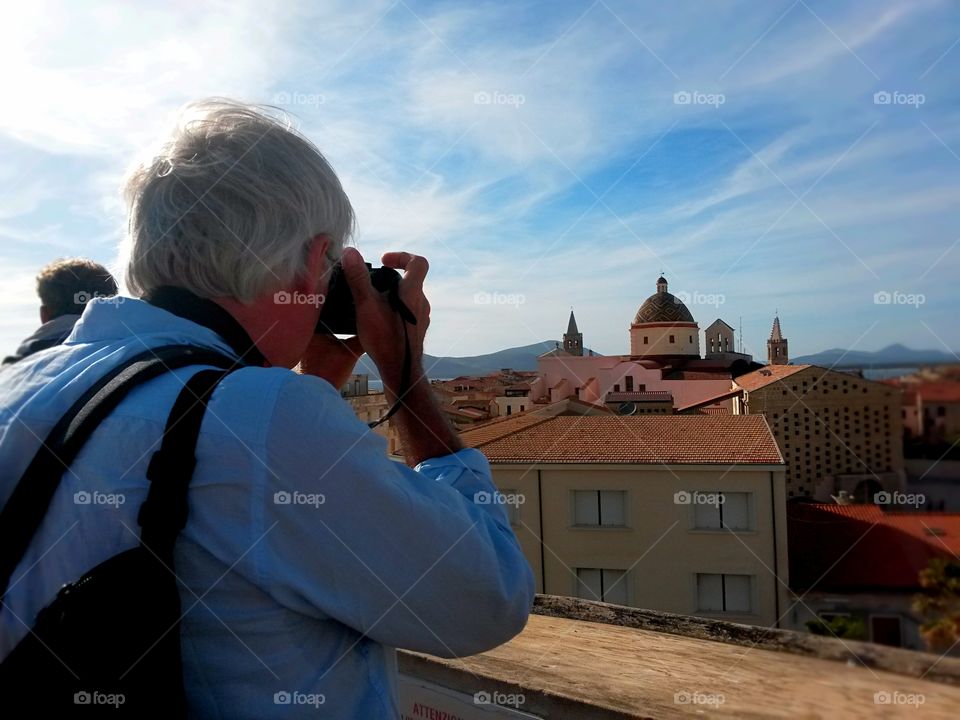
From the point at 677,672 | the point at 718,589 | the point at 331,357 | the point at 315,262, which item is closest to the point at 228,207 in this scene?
the point at 315,262

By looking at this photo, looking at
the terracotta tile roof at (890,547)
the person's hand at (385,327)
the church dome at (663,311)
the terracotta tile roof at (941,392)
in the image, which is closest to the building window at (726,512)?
the terracotta tile roof at (890,547)

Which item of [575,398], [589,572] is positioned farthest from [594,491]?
[575,398]

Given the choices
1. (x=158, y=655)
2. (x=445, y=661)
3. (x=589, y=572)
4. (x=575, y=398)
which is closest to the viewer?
(x=158, y=655)

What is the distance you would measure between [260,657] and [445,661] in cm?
41

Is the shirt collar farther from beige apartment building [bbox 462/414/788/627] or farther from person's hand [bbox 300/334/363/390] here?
beige apartment building [bbox 462/414/788/627]

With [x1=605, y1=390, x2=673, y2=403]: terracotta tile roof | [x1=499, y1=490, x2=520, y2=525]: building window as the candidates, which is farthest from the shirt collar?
[x1=605, y1=390, x2=673, y2=403]: terracotta tile roof

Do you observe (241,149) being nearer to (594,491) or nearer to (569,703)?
(569,703)

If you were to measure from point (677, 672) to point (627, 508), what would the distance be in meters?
7.29

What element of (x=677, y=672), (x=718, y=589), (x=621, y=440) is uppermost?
(x=677, y=672)

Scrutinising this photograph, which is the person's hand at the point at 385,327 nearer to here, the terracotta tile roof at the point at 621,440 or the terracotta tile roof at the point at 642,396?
the terracotta tile roof at the point at 621,440

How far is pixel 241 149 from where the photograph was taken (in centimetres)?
61

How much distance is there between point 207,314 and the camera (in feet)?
1.92

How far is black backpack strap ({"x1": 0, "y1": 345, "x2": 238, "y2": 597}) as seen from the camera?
473 millimetres

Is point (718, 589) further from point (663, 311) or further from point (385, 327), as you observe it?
point (663, 311)
